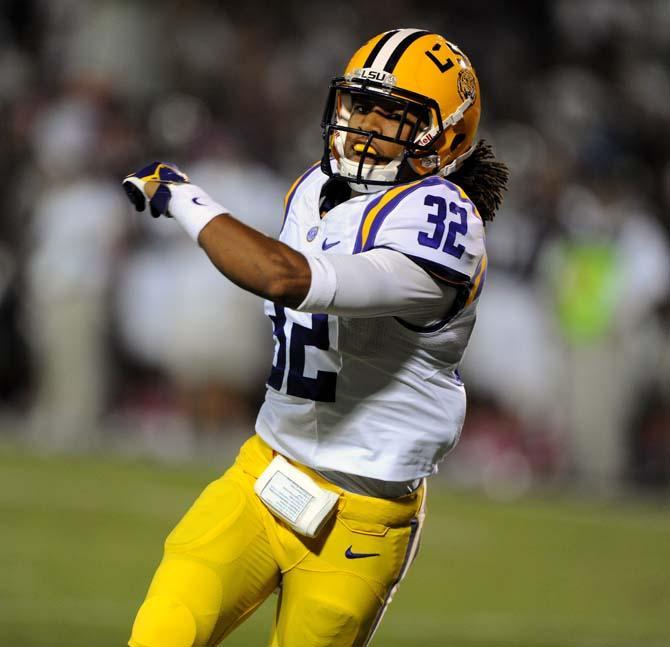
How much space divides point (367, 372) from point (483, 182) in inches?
23.0

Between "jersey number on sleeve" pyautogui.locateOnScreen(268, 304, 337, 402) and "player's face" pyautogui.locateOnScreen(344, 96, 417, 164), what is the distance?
0.39m

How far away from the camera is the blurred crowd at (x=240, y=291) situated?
363 inches

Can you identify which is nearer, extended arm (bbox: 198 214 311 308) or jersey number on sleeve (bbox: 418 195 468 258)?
extended arm (bbox: 198 214 311 308)

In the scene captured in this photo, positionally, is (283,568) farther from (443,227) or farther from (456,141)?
(456,141)

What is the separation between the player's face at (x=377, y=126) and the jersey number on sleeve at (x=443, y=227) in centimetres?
22

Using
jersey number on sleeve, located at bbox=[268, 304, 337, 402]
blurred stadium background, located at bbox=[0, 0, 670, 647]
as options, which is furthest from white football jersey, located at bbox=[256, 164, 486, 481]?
blurred stadium background, located at bbox=[0, 0, 670, 647]

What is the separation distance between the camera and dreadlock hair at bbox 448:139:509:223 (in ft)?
11.2

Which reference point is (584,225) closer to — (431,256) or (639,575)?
(639,575)

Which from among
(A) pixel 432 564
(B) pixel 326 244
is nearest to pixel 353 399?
(B) pixel 326 244

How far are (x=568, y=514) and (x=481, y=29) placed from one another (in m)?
6.63

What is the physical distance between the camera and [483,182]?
3436 mm

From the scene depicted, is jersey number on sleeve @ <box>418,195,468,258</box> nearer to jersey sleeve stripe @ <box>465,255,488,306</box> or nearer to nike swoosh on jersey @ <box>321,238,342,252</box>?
jersey sleeve stripe @ <box>465,255,488,306</box>

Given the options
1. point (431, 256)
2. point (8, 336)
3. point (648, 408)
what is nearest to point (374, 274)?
point (431, 256)

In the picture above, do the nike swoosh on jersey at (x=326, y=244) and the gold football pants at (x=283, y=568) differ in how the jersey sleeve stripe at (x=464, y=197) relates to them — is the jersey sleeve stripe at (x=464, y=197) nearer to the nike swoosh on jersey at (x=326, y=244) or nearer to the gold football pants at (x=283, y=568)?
the nike swoosh on jersey at (x=326, y=244)
